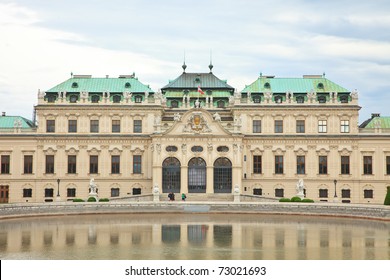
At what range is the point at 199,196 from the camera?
7981 cm

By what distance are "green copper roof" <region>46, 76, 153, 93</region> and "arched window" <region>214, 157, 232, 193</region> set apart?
47.0 ft

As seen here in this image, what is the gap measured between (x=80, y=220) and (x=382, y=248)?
89.5 feet

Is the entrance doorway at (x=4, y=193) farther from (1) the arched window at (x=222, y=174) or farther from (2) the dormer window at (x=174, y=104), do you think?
(1) the arched window at (x=222, y=174)

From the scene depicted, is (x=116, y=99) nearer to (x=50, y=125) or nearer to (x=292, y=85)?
(x=50, y=125)

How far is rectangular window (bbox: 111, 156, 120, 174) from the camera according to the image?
8481 centimetres

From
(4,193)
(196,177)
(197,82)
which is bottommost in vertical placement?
(4,193)

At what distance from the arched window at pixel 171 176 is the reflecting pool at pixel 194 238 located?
2569 cm

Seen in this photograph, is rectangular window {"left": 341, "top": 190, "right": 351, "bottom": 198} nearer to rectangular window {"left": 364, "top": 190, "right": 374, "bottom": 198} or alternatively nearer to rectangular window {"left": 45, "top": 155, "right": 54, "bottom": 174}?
rectangular window {"left": 364, "top": 190, "right": 374, "bottom": 198}

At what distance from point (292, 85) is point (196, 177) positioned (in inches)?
737

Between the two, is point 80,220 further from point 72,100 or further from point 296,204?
point 72,100

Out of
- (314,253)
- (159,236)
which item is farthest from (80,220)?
(314,253)

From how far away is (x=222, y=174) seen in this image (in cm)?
8156

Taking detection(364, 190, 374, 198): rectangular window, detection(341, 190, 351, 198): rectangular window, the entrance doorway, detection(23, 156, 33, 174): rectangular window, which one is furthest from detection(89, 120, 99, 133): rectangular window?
detection(364, 190, 374, 198): rectangular window

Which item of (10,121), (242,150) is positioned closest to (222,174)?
(242,150)
